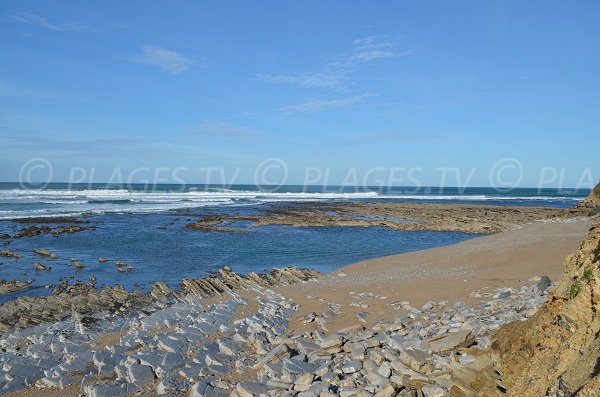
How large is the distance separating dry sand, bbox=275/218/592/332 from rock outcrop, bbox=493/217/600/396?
3.90 meters

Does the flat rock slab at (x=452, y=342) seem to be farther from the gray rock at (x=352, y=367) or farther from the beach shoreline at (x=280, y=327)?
the gray rock at (x=352, y=367)

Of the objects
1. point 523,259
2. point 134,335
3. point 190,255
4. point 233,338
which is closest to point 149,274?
point 190,255

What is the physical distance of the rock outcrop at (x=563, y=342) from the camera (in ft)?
12.3

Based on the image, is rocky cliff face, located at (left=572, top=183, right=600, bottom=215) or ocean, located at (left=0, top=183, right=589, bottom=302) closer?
ocean, located at (left=0, top=183, right=589, bottom=302)

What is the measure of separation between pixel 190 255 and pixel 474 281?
455 inches

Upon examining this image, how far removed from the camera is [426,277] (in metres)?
12.7

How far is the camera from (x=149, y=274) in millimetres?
14625

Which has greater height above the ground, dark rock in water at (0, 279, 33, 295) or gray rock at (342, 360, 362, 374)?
gray rock at (342, 360, 362, 374)

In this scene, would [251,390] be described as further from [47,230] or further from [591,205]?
[591,205]

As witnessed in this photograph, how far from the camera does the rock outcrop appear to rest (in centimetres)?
376

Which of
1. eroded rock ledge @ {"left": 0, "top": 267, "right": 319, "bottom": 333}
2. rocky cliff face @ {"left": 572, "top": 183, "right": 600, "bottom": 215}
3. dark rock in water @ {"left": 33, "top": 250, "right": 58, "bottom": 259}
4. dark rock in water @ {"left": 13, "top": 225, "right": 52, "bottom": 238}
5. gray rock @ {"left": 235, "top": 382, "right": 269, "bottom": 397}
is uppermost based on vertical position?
rocky cliff face @ {"left": 572, "top": 183, "right": 600, "bottom": 215}

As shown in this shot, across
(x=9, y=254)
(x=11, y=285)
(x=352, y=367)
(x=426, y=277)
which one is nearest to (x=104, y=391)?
(x=352, y=367)

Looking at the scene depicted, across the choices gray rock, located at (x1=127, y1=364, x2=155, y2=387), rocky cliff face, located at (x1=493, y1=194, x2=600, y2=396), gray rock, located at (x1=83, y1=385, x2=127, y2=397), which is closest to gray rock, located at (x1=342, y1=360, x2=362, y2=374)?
rocky cliff face, located at (x1=493, y1=194, x2=600, y2=396)

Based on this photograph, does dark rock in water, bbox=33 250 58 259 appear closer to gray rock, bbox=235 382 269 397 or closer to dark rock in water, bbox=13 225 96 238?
dark rock in water, bbox=13 225 96 238
